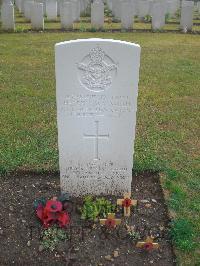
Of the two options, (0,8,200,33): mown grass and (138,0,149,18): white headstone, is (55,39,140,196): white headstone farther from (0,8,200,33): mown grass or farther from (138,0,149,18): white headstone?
(138,0,149,18): white headstone

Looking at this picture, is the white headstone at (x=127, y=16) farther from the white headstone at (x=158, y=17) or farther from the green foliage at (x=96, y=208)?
the green foliage at (x=96, y=208)

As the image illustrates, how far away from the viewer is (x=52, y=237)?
419cm

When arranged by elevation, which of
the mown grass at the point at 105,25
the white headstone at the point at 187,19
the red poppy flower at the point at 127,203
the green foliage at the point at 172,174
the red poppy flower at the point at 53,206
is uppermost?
the white headstone at the point at 187,19

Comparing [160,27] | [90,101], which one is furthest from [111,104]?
[160,27]

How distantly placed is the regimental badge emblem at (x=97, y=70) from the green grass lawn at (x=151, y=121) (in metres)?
1.55

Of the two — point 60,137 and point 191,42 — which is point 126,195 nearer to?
point 60,137

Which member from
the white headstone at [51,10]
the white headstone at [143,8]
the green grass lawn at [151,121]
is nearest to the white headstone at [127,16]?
the white headstone at [143,8]

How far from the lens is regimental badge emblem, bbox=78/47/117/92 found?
162 inches

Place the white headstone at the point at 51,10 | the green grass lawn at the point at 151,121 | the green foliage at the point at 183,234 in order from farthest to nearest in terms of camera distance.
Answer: the white headstone at the point at 51,10 → the green grass lawn at the point at 151,121 → the green foliage at the point at 183,234

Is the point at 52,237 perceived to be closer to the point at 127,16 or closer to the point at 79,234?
the point at 79,234

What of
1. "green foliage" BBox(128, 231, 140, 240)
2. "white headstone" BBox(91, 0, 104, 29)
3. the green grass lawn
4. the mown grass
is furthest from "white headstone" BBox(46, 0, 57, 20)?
"green foliage" BBox(128, 231, 140, 240)

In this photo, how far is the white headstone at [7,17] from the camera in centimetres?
1444

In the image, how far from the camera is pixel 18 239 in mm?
4184

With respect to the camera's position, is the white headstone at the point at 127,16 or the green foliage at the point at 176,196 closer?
the green foliage at the point at 176,196
